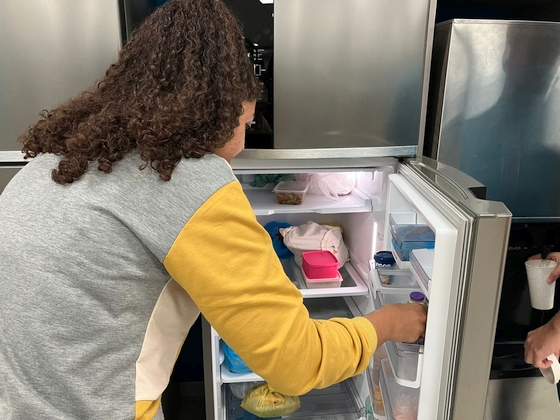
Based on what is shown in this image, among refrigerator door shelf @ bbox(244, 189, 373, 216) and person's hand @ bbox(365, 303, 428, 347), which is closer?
person's hand @ bbox(365, 303, 428, 347)

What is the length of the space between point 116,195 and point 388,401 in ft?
3.21

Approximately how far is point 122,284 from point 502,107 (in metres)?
1.20

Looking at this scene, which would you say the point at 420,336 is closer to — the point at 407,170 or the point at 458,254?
the point at 458,254

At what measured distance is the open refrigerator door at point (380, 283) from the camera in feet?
2.97

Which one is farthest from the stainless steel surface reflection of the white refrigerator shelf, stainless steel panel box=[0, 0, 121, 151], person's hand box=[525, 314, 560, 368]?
stainless steel panel box=[0, 0, 121, 151]

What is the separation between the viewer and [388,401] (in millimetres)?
1307

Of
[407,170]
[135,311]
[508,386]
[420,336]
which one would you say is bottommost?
[508,386]

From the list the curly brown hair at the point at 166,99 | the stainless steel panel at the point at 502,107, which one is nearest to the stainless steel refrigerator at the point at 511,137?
the stainless steel panel at the point at 502,107

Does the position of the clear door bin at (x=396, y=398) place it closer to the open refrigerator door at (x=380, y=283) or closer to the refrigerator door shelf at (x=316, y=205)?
the open refrigerator door at (x=380, y=283)

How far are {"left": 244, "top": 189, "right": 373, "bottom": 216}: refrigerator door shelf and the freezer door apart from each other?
1.78ft

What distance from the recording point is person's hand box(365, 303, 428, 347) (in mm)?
975

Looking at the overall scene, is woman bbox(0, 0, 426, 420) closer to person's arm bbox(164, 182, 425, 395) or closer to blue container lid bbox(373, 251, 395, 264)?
person's arm bbox(164, 182, 425, 395)

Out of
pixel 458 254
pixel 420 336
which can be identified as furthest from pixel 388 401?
pixel 458 254

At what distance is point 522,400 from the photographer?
4.86 feet
